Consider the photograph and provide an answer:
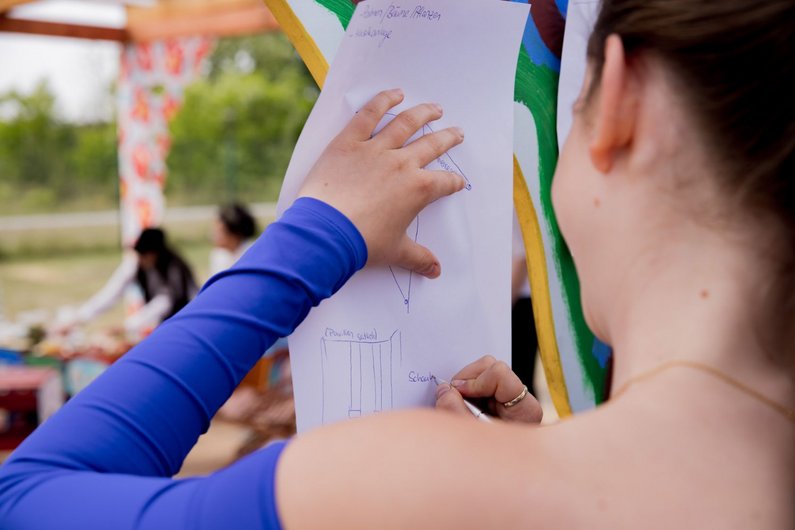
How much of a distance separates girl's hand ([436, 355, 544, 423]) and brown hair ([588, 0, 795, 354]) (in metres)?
0.32

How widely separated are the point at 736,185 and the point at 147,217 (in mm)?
5457

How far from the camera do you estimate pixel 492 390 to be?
813 mm

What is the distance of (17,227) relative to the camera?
10117 millimetres

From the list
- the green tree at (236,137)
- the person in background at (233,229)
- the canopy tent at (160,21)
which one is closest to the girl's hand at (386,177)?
the person in background at (233,229)

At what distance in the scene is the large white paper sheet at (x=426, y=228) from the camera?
2.48 ft

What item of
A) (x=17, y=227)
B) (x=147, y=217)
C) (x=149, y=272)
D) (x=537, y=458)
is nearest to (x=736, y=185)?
(x=537, y=458)

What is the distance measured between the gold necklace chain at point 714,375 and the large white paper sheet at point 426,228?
12.1 inches

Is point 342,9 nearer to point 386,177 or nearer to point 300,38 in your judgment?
point 300,38

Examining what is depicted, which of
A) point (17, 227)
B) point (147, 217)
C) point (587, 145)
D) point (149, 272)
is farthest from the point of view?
point (17, 227)

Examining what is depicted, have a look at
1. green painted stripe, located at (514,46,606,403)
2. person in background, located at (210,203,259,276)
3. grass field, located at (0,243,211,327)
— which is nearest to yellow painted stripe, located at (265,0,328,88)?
green painted stripe, located at (514,46,606,403)

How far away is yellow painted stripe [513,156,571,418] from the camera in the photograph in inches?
35.2

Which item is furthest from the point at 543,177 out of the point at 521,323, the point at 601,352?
the point at 521,323

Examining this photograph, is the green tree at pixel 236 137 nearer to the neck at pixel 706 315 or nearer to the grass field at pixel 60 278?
the grass field at pixel 60 278

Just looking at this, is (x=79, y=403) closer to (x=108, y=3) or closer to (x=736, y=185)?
(x=736, y=185)
